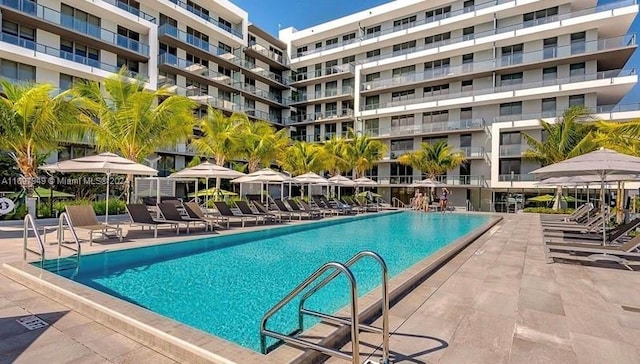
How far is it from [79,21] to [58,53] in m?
2.90

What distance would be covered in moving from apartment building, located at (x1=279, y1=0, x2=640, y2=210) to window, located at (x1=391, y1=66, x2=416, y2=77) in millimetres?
106

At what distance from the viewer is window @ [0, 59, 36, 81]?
21.9m

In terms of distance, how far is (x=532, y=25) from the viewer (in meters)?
30.8

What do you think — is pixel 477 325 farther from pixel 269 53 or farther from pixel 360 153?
pixel 269 53

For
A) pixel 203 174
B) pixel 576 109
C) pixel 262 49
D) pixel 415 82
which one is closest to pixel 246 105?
pixel 262 49

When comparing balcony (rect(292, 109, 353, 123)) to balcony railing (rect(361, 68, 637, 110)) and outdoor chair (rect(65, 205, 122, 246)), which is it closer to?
balcony railing (rect(361, 68, 637, 110))

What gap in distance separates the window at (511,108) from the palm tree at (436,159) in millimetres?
5186

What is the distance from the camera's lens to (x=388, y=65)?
124 feet

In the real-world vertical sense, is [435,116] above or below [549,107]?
above

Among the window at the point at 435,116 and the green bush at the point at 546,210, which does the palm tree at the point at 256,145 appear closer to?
the window at the point at 435,116

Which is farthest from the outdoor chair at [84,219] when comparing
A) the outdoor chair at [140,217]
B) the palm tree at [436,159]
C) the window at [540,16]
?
the window at [540,16]

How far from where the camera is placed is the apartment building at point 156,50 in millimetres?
22812

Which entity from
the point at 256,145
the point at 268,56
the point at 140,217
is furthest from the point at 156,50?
the point at 140,217

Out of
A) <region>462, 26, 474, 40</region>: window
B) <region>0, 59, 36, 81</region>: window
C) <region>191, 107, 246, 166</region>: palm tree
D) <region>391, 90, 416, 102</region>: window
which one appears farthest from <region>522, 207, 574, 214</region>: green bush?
<region>0, 59, 36, 81</region>: window
